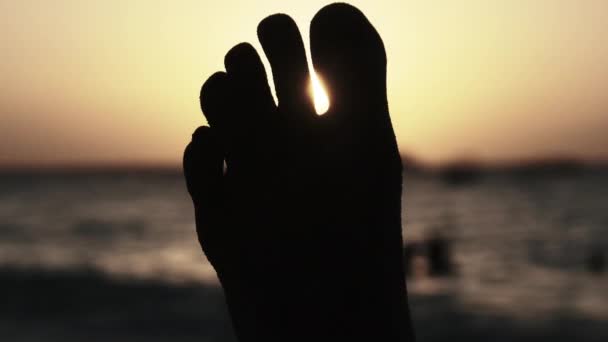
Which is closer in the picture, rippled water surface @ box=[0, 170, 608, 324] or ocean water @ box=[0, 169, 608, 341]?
ocean water @ box=[0, 169, 608, 341]

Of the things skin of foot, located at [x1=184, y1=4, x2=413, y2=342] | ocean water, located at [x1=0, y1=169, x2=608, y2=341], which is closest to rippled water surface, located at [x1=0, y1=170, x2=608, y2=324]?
ocean water, located at [x1=0, y1=169, x2=608, y2=341]

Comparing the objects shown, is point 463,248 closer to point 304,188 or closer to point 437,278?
point 437,278

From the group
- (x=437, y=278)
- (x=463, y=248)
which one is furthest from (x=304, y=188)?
(x=463, y=248)

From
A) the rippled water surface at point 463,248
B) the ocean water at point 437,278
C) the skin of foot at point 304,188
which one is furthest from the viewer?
the rippled water surface at point 463,248

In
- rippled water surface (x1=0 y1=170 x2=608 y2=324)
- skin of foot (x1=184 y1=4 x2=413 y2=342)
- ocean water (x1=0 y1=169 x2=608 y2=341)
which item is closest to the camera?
skin of foot (x1=184 y1=4 x2=413 y2=342)

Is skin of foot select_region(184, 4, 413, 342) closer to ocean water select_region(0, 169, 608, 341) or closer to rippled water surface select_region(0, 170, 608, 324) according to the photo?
ocean water select_region(0, 169, 608, 341)

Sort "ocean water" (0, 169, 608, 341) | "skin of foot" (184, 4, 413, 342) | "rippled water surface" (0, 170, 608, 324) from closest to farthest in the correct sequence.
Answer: "skin of foot" (184, 4, 413, 342) < "ocean water" (0, 169, 608, 341) < "rippled water surface" (0, 170, 608, 324)

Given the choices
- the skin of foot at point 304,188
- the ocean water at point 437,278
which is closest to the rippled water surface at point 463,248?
the ocean water at point 437,278

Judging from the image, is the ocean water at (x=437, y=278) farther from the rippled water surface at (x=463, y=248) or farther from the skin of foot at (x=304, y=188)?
the skin of foot at (x=304, y=188)

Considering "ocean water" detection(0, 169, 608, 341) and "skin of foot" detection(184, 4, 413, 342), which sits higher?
"skin of foot" detection(184, 4, 413, 342)

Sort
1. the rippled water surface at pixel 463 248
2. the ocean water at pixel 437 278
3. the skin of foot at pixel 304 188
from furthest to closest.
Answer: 1. the rippled water surface at pixel 463 248
2. the ocean water at pixel 437 278
3. the skin of foot at pixel 304 188
